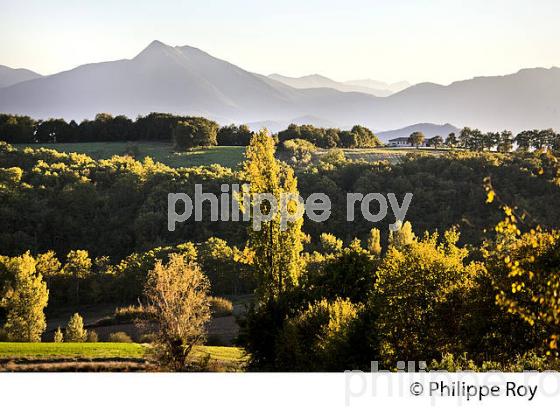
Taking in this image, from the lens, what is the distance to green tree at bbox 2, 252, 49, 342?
1062cm

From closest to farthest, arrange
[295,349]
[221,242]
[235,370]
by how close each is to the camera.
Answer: [295,349], [235,370], [221,242]

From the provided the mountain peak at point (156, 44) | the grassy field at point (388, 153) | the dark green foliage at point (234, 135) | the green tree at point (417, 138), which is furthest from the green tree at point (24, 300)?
the green tree at point (417, 138)

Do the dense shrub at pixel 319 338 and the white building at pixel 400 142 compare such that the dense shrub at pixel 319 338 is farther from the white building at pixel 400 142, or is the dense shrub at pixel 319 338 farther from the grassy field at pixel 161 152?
the grassy field at pixel 161 152

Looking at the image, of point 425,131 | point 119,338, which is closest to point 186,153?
point 425,131

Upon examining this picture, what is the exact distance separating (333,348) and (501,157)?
6589mm

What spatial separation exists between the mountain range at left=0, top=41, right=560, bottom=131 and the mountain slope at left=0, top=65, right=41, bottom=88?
35 mm

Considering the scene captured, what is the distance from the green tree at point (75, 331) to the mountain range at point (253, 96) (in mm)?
5068

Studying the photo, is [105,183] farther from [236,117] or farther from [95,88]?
[236,117]

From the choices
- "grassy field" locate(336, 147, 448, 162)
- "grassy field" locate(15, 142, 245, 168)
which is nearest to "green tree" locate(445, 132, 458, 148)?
"grassy field" locate(336, 147, 448, 162)

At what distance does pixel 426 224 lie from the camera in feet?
41.1

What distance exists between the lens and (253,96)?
537 inches

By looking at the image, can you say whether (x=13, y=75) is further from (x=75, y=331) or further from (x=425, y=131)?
(x=425, y=131)

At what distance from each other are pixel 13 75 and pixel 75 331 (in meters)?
5.42

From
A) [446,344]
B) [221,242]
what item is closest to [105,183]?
[221,242]
